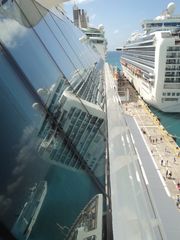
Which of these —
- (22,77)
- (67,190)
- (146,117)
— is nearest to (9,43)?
(22,77)

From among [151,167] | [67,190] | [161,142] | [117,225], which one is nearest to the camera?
[117,225]

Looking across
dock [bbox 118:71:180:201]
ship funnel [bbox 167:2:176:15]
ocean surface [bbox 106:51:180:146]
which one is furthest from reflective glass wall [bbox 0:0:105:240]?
ship funnel [bbox 167:2:176:15]

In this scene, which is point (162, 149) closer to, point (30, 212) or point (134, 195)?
point (134, 195)

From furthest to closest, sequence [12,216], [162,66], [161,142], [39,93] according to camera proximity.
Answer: [162,66] < [161,142] < [39,93] < [12,216]

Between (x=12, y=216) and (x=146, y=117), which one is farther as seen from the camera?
(x=146, y=117)

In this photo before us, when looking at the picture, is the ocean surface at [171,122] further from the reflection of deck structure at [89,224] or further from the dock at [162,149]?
the reflection of deck structure at [89,224]

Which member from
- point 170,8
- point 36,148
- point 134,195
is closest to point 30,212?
point 36,148

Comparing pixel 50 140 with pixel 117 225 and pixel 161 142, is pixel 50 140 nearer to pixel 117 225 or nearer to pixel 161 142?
pixel 117 225
